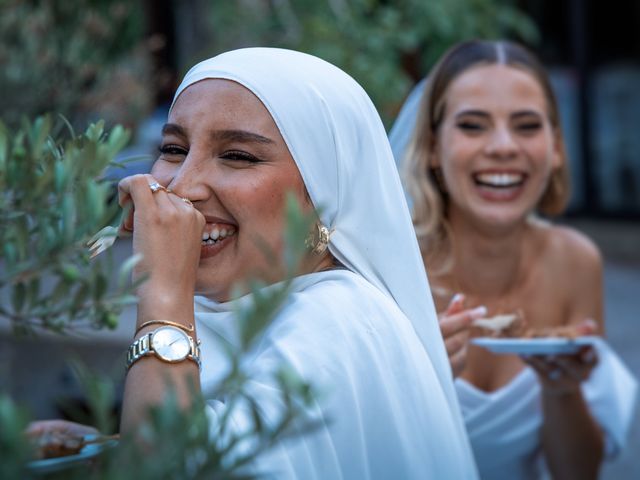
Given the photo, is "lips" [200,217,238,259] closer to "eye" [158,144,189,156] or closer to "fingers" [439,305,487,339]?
"eye" [158,144,189,156]

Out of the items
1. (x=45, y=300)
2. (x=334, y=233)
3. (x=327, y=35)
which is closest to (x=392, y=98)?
(x=327, y=35)

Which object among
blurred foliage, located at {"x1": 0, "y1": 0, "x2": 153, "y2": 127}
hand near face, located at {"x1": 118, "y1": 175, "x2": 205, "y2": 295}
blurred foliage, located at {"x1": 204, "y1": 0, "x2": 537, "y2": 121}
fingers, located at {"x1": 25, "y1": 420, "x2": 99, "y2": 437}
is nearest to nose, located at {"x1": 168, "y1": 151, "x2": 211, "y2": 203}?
hand near face, located at {"x1": 118, "y1": 175, "x2": 205, "y2": 295}

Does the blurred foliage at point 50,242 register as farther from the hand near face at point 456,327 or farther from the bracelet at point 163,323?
the hand near face at point 456,327

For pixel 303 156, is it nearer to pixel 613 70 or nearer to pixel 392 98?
pixel 392 98

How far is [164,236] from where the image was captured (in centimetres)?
184

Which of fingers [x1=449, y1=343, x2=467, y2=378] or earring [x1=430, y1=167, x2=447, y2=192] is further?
earring [x1=430, y1=167, x2=447, y2=192]

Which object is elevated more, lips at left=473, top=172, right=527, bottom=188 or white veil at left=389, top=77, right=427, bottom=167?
white veil at left=389, top=77, right=427, bottom=167

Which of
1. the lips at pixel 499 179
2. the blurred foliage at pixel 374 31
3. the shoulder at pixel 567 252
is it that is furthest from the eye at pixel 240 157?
the blurred foliage at pixel 374 31

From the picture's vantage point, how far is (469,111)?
11.6 ft

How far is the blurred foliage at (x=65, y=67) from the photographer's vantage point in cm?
549

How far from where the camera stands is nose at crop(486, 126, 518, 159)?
136 inches

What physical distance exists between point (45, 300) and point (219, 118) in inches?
41.1

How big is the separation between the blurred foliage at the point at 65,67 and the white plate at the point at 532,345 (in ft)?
10.7

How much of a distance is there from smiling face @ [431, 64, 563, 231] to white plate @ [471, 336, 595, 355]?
658 millimetres
